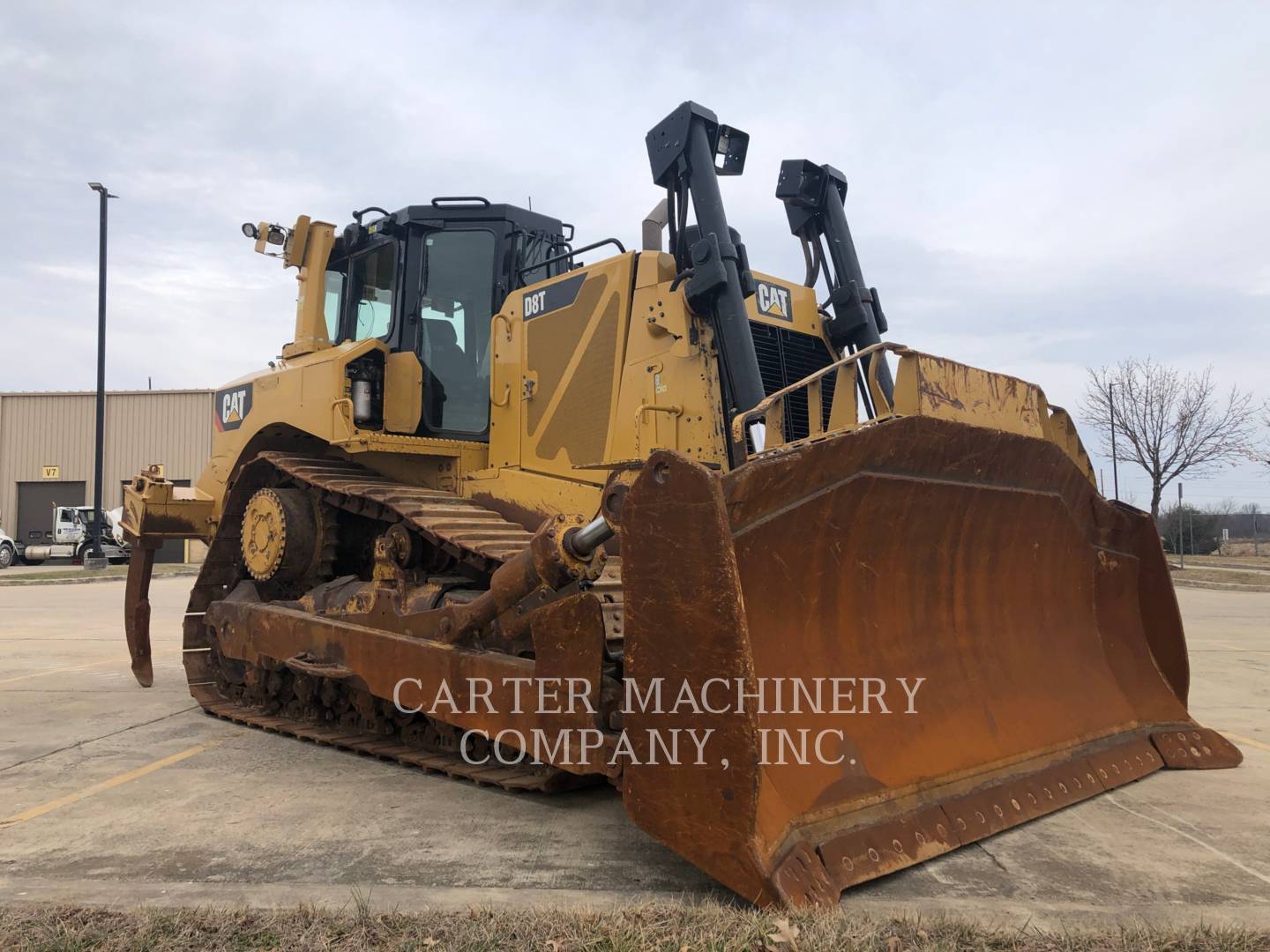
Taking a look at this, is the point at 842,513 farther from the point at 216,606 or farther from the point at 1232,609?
the point at 1232,609

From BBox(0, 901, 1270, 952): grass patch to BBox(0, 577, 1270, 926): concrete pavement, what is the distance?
0.17 meters

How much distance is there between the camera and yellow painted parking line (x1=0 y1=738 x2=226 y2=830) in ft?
13.3

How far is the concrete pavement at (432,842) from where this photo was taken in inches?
120

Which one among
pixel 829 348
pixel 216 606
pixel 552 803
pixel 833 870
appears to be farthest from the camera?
pixel 216 606

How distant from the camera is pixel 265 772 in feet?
15.8

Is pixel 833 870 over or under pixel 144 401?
under

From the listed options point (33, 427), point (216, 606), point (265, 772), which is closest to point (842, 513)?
point (265, 772)

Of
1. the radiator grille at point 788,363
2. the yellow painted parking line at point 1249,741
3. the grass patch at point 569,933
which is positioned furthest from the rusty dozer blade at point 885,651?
the radiator grille at point 788,363

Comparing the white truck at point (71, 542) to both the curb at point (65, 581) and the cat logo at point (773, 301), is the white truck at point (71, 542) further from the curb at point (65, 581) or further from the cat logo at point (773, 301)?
the cat logo at point (773, 301)

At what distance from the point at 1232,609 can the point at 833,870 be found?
14179 millimetres

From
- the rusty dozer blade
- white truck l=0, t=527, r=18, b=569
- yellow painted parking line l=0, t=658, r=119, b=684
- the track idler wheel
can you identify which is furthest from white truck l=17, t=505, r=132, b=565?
the rusty dozer blade

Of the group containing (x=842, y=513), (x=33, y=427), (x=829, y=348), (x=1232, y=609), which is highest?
(x=33, y=427)

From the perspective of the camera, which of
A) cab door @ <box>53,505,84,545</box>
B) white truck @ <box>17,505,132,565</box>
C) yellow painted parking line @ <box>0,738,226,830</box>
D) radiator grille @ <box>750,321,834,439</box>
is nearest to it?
yellow painted parking line @ <box>0,738,226,830</box>

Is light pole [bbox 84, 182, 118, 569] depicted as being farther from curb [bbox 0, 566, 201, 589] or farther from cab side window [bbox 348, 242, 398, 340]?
cab side window [bbox 348, 242, 398, 340]
